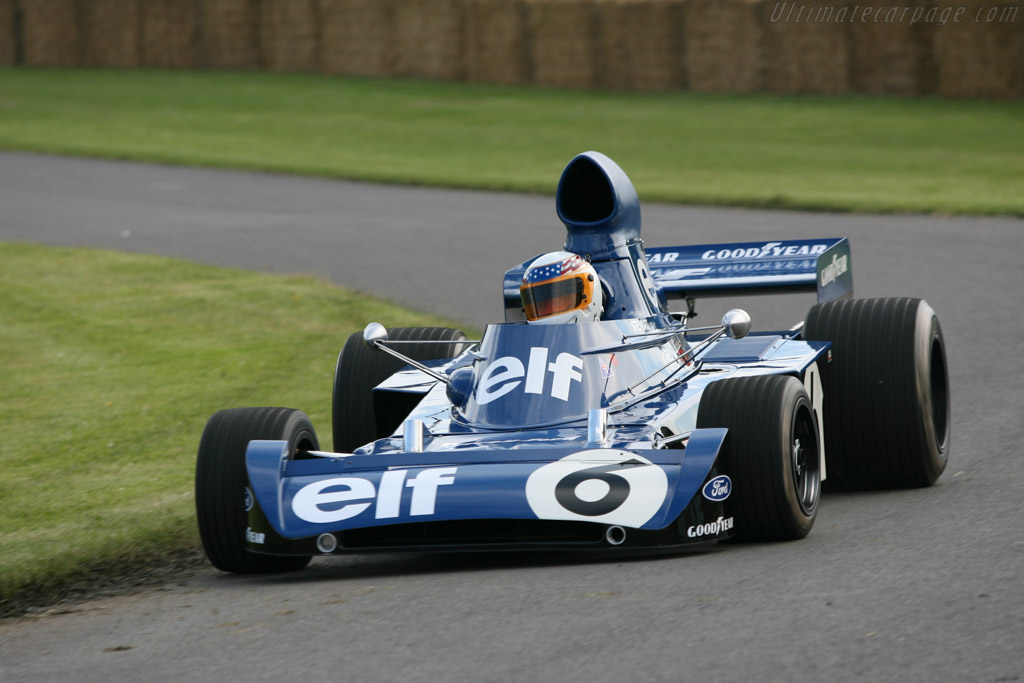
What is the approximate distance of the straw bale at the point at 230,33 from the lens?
36000mm

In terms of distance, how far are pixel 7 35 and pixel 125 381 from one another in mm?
30196

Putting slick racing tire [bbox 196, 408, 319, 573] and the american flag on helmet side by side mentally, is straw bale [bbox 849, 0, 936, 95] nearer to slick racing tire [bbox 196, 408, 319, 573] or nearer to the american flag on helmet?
the american flag on helmet

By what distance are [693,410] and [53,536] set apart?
3.15 m

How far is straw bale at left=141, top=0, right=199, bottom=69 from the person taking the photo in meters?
36.4

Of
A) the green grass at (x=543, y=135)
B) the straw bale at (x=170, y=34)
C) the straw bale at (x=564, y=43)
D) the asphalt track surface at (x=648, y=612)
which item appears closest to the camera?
the asphalt track surface at (x=648, y=612)

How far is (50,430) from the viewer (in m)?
9.56

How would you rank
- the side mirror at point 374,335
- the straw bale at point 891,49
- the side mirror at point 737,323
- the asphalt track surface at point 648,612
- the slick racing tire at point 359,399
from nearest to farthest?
the asphalt track surface at point 648,612, the side mirror at point 737,323, the side mirror at point 374,335, the slick racing tire at point 359,399, the straw bale at point 891,49

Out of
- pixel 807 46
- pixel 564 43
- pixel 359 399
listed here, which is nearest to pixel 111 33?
pixel 564 43

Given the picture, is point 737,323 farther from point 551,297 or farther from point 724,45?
point 724,45

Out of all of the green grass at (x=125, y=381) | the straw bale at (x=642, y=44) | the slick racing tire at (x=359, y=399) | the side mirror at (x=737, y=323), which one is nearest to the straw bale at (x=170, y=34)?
the straw bale at (x=642, y=44)

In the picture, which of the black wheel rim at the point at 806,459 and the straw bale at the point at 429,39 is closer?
the black wheel rim at the point at 806,459

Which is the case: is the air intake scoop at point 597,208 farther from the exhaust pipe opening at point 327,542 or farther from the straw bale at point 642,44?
the straw bale at point 642,44

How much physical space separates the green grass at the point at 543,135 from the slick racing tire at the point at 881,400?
10.8 m

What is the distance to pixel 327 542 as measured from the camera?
20.5ft
